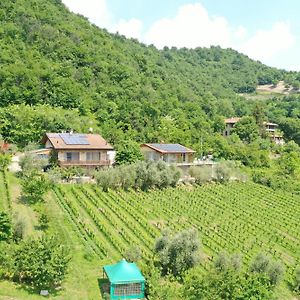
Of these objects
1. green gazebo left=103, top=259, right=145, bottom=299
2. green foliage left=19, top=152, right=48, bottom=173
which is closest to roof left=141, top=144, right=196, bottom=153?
green foliage left=19, top=152, right=48, bottom=173

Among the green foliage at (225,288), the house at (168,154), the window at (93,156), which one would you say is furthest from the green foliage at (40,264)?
the house at (168,154)

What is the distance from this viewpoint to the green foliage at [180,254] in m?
26.4

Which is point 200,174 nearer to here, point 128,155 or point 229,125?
point 128,155

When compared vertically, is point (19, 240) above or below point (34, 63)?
below

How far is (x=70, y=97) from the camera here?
231 ft

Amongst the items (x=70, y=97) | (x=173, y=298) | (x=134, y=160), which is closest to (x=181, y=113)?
(x=70, y=97)

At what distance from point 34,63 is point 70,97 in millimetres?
10214

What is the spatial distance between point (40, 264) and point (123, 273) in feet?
13.1

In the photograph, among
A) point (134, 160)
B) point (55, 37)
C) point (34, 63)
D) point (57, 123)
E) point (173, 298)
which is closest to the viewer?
point (173, 298)

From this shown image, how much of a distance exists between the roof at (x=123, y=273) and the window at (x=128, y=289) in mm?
309

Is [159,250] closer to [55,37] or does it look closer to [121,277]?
[121,277]

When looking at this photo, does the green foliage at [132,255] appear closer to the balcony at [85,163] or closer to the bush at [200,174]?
the balcony at [85,163]

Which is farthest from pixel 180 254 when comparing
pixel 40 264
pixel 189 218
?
pixel 189 218

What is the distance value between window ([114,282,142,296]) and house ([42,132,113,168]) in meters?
22.9
